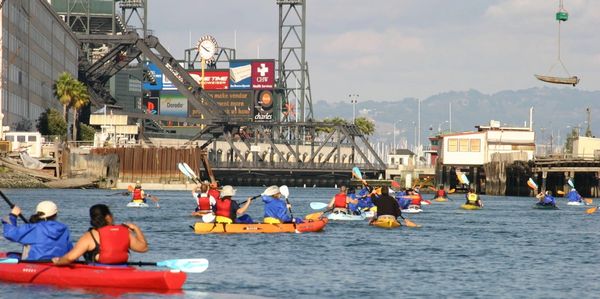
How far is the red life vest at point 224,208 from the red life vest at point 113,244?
66.3 feet

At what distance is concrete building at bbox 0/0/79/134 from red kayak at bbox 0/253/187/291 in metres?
97.1

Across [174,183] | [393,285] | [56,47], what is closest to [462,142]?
[174,183]

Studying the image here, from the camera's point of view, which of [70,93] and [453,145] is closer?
[70,93]

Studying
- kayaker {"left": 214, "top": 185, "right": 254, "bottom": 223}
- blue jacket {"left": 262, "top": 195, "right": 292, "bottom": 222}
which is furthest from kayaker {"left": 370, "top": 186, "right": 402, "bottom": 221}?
kayaker {"left": 214, "top": 185, "right": 254, "bottom": 223}

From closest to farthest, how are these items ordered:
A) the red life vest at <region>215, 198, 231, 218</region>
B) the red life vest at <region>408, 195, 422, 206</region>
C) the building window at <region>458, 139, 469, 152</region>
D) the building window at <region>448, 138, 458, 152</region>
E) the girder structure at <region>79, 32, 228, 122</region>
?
1. the red life vest at <region>215, 198, 231, 218</region>
2. the red life vest at <region>408, 195, 422, 206</region>
3. the building window at <region>458, 139, 469, 152</region>
4. the building window at <region>448, 138, 458, 152</region>
5. the girder structure at <region>79, 32, 228, 122</region>

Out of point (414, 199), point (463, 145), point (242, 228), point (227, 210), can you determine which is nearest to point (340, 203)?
point (242, 228)

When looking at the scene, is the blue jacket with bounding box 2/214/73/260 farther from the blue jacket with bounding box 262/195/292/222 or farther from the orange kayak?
the blue jacket with bounding box 262/195/292/222

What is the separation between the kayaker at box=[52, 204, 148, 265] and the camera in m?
26.7

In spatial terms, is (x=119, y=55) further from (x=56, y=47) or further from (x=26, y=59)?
(x=26, y=59)

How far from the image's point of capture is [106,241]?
27141 millimetres

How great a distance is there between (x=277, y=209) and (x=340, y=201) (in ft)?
36.8

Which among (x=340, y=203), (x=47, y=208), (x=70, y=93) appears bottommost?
(x=340, y=203)

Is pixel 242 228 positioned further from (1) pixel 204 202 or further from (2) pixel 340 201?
(1) pixel 204 202

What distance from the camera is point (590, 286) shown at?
114 ft
